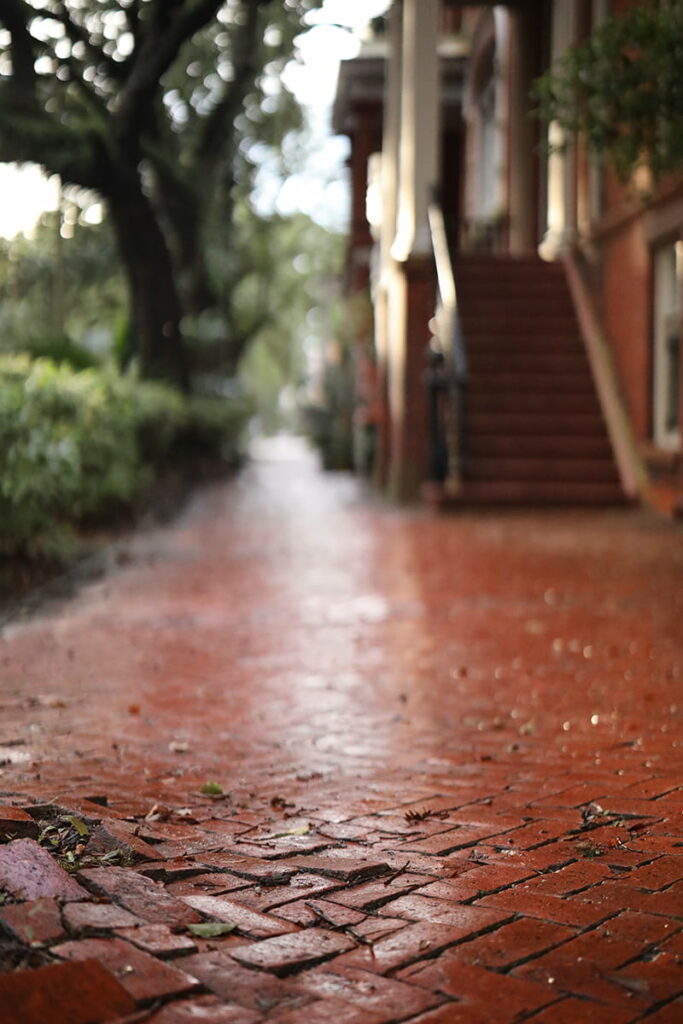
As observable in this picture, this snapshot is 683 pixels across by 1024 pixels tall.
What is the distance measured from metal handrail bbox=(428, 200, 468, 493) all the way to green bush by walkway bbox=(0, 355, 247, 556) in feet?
10.7

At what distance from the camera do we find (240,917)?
2695 mm

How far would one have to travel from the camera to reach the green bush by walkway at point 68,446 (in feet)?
26.4

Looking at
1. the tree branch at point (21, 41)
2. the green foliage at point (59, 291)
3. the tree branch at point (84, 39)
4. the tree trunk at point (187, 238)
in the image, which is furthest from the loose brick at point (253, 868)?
the tree trunk at point (187, 238)

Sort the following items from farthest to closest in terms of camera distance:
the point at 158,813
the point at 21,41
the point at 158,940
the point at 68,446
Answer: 1. the point at 21,41
2. the point at 68,446
3. the point at 158,813
4. the point at 158,940

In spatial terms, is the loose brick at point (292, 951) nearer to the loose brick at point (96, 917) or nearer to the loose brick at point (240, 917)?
the loose brick at point (240, 917)

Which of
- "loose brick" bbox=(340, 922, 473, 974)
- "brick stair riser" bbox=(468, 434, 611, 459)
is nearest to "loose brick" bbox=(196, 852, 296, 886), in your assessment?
"loose brick" bbox=(340, 922, 473, 974)

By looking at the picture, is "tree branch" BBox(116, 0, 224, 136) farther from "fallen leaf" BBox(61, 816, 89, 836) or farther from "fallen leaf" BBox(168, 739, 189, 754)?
"fallen leaf" BBox(61, 816, 89, 836)

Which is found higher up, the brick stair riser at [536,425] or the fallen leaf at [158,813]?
the brick stair riser at [536,425]

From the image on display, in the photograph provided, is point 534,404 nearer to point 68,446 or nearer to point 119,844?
point 68,446

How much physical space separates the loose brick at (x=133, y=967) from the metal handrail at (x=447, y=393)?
37.2 feet

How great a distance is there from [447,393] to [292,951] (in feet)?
40.8

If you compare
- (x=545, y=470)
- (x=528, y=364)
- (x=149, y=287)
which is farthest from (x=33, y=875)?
(x=149, y=287)

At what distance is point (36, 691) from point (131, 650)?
3.36ft

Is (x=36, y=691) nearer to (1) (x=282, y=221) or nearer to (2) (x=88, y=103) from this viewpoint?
(2) (x=88, y=103)
